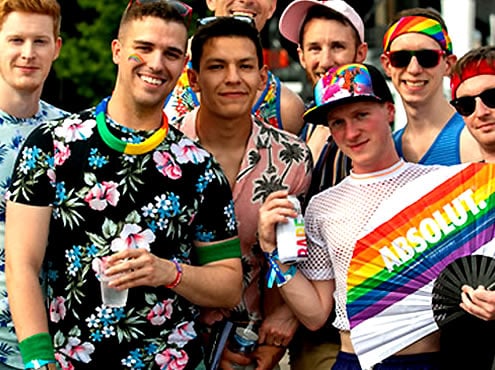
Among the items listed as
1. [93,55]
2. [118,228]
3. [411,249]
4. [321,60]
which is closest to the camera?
[118,228]

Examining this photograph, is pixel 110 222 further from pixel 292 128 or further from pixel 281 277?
pixel 292 128

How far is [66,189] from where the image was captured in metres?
3.88

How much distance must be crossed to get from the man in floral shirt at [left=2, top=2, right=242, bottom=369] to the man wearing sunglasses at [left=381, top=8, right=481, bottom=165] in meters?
1.25

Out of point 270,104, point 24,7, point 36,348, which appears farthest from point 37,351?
point 270,104

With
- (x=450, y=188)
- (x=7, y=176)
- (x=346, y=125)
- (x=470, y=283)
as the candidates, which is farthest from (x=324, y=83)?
(x=7, y=176)

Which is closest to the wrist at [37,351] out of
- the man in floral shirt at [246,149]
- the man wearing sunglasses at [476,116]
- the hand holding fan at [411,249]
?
the man in floral shirt at [246,149]

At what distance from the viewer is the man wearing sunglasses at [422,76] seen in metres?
4.73

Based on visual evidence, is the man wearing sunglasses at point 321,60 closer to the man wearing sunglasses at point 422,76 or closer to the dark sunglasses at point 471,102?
the man wearing sunglasses at point 422,76

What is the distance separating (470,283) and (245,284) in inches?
44.7

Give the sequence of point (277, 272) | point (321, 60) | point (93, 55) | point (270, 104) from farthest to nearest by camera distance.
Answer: point (93, 55), point (270, 104), point (321, 60), point (277, 272)

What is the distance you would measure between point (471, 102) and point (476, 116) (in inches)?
2.9

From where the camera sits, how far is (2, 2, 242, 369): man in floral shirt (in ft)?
12.5

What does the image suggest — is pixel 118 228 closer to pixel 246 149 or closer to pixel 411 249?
pixel 246 149

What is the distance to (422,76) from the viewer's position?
15.6ft
